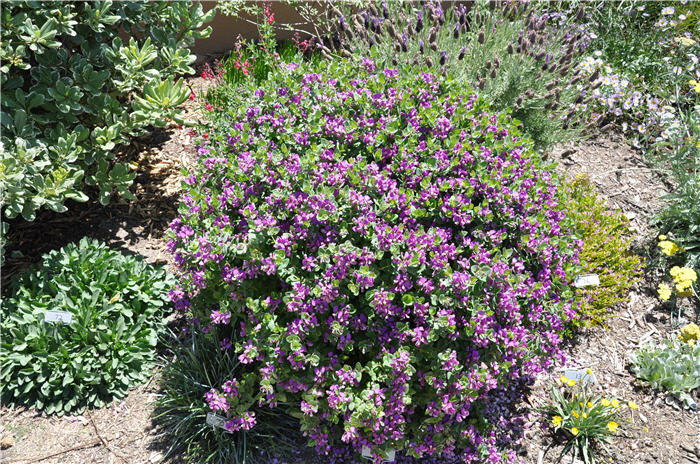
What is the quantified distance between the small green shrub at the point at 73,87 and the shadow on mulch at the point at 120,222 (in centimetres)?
39

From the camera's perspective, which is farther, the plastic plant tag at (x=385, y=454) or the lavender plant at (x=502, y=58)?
the lavender plant at (x=502, y=58)

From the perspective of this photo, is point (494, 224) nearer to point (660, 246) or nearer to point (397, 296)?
point (397, 296)

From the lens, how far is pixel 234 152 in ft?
9.66

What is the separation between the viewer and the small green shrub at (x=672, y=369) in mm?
3168

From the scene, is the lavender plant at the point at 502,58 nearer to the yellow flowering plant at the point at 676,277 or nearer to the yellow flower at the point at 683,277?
the yellow flowering plant at the point at 676,277

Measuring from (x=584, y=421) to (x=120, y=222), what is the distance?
3.24m

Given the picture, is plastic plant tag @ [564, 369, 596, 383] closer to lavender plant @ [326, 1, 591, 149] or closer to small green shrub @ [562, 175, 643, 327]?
small green shrub @ [562, 175, 643, 327]

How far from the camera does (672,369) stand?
3178 mm

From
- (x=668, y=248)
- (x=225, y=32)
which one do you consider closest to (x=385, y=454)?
(x=668, y=248)

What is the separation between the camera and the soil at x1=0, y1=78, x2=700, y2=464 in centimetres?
281

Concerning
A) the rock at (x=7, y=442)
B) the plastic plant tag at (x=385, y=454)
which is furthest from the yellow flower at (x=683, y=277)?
the rock at (x=7, y=442)

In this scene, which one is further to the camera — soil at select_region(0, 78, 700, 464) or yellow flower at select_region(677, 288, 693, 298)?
yellow flower at select_region(677, 288, 693, 298)

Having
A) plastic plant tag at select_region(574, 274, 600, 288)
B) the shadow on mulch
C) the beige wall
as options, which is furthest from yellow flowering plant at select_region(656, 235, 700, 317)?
the beige wall

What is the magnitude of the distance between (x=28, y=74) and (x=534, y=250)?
125 inches
